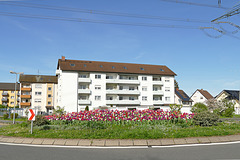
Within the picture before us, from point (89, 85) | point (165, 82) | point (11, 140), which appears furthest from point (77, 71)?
point (11, 140)

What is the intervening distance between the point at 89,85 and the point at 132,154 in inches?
1761

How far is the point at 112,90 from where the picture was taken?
5166 cm

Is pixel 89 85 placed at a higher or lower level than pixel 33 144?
higher

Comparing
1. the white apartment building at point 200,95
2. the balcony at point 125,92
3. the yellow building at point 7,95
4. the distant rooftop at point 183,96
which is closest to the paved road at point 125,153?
the balcony at point 125,92

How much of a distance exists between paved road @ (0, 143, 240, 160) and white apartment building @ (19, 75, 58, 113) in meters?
65.6

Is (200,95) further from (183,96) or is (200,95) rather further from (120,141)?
(120,141)

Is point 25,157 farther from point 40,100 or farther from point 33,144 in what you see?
point 40,100

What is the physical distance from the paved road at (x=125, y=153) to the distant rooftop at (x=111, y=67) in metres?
42.7

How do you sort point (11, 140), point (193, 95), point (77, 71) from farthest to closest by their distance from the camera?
point (193, 95), point (77, 71), point (11, 140)

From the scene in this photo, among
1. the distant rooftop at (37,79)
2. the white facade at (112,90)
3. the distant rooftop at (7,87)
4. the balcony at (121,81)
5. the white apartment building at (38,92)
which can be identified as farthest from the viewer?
the distant rooftop at (7,87)

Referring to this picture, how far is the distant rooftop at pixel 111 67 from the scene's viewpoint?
50.7 meters

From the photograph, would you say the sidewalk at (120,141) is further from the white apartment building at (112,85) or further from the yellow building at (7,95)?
the yellow building at (7,95)

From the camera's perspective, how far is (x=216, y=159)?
611cm

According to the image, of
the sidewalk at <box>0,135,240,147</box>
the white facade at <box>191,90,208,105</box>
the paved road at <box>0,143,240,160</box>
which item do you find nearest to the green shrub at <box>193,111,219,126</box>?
the sidewalk at <box>0,135,240,147</box>
